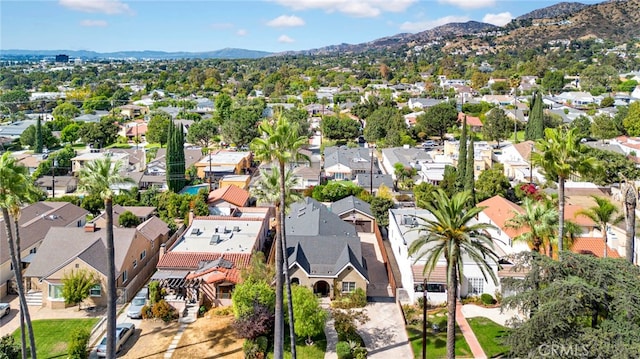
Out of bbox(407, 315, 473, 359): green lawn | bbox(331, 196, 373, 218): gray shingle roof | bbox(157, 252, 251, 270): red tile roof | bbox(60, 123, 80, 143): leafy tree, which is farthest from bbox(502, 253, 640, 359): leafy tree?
bbox(60, 123, 80, 143): leafy tree

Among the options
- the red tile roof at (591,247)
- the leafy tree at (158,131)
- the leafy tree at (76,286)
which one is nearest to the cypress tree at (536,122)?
the red tile roof at (591,247)

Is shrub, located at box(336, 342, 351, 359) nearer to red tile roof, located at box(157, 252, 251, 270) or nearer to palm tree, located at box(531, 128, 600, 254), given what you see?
red tile roof, located at box(157, 252, 251, 270)

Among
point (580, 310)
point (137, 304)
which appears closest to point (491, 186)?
point (580, 310)

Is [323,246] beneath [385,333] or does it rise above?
above

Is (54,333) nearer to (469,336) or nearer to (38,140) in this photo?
(469,336)

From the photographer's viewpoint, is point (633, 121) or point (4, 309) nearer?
point (4, 309)

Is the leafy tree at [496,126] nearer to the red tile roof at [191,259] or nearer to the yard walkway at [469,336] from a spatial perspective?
the yard walkway at [469,336]
